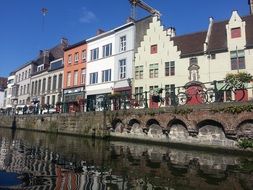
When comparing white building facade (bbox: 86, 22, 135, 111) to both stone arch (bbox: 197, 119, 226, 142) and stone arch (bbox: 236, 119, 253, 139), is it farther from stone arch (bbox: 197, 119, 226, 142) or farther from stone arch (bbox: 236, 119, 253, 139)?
stone arch (bbox: 236, 119, 253, 139)

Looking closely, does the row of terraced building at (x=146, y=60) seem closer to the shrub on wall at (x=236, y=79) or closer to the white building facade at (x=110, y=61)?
the white building facade at (x=110, y=61)

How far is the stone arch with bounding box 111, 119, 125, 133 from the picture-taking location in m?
20.6

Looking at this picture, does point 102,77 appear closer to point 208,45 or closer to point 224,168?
point 208,45

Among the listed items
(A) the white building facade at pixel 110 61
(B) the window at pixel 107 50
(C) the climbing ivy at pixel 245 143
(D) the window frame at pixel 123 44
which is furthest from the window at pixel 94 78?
(C) the climbing ivy at pixel 245 143

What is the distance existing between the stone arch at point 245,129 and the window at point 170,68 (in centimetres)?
1496

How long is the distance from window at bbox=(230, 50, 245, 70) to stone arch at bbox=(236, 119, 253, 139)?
1221 cm

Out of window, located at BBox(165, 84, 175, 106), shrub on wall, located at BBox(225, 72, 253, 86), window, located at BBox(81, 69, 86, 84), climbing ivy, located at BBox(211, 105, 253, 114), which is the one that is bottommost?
climbing ivy, located at BBox(211, 105, 253, 114)

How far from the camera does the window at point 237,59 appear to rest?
2531 cm

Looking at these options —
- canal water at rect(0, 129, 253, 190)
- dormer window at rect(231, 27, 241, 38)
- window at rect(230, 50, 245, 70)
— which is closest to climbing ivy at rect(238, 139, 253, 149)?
canal water at rect(0, 129, 253, 190)

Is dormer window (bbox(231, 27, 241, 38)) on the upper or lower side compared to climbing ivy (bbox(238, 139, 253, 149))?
upper

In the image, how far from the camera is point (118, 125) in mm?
20984

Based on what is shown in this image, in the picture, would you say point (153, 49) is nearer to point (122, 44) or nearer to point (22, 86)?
point (122, 44)

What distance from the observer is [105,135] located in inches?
841

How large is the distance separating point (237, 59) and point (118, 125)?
12242 mm
